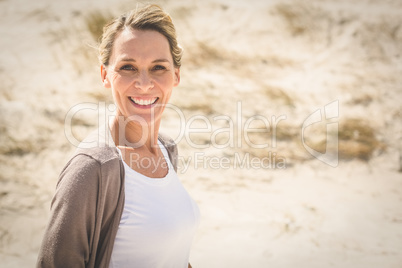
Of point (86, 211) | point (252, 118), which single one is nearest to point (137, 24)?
point (86, 211)

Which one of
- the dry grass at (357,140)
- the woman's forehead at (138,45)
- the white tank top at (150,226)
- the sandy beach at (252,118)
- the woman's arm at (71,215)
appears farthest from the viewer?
the dry grass at (357,140)

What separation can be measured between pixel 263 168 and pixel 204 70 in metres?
1.74

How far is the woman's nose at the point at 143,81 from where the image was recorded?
1315mm

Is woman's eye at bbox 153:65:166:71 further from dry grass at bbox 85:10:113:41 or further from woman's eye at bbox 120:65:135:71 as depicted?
dry grass at bbox 85:10:113:41

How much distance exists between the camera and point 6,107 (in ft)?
15.5

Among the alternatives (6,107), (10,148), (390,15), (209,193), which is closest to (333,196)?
(209,193)

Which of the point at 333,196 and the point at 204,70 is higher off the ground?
the point at 204,70

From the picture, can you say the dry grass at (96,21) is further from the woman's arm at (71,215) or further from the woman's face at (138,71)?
the woman's arm at (71,215)

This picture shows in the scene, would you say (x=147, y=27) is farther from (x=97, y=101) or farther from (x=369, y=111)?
(x=369, y=111)

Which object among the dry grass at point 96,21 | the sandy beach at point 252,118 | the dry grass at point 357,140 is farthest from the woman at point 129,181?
the dry grass at point 96,21

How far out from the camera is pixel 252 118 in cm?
500

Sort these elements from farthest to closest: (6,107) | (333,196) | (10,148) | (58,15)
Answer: (58,15) < (6,107) < (10,148) < (333,196)

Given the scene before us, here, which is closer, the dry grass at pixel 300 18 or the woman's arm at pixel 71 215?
the woman's arm at pixel 71 215

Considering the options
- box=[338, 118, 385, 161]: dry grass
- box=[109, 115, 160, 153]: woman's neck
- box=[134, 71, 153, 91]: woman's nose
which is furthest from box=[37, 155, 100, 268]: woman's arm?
box=[338, 118, 385, 161]: dry grass
